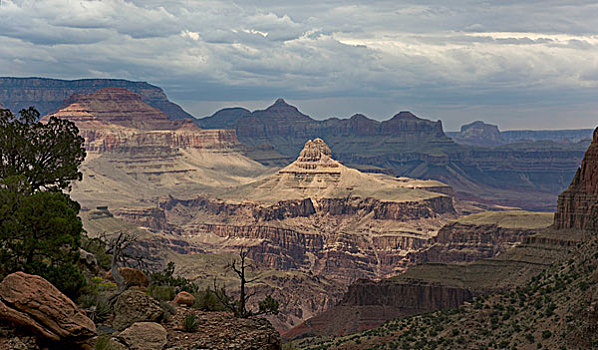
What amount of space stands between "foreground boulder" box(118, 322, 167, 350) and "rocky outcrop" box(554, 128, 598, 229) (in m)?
108

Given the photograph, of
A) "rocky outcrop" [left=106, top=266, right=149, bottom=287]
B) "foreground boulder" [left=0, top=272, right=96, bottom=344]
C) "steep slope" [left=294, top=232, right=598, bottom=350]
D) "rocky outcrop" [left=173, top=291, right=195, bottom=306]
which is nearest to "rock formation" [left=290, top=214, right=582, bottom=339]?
"steep slope" [left=294, top=232, right=598, bottom=350]

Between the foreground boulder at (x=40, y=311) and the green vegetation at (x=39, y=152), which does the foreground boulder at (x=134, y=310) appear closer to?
the foreground boulder at (x=40, y=311)

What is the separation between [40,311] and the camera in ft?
103

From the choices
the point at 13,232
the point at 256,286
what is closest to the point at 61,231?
the point at 13,232

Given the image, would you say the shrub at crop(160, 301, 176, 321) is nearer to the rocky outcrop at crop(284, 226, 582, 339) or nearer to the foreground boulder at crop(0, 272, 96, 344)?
the foreground boulder at crop(0, 272, 96, 344)

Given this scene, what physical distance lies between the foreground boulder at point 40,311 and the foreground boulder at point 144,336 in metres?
1.56

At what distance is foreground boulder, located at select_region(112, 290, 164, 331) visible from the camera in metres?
34.4

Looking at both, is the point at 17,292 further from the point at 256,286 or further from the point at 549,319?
the point at 256,286

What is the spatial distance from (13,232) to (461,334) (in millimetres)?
47633

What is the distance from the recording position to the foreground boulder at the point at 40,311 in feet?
101

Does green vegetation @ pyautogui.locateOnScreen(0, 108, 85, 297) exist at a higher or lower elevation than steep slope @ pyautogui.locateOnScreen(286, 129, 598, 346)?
higher

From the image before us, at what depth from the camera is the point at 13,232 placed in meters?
38.3

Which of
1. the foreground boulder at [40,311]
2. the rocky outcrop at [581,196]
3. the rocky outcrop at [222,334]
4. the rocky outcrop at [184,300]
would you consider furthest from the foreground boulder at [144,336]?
the rocky outcrop at [581,196]

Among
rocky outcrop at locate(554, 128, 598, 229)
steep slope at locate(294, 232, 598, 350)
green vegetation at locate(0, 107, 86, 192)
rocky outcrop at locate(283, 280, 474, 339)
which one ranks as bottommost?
rocky outcrop at locate(283, 280, 474, 339)
